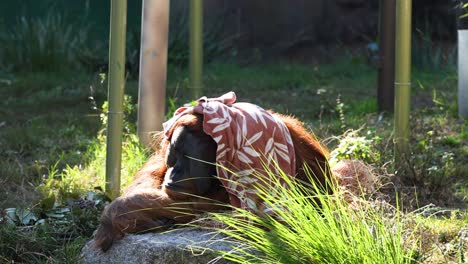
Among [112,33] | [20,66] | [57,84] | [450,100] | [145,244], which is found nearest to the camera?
[145,244]

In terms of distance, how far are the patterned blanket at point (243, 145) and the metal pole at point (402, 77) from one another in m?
0.88

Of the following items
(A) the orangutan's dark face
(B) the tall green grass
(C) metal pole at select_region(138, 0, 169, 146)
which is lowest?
(B) the tall green grass

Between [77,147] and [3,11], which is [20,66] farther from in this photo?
[77,147]

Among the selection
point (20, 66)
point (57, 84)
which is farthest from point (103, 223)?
point (20, 66)

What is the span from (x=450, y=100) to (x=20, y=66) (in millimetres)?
3643

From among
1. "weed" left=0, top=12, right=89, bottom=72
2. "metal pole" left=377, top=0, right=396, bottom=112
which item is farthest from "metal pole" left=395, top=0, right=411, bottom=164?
"weed" left=0, top=12, right=89, bottom=72

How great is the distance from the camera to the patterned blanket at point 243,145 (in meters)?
2.74

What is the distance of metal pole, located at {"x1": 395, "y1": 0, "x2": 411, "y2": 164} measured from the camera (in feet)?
11.5

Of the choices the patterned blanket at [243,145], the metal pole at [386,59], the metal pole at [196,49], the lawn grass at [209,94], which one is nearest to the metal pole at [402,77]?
the lawn grass at [209,94]

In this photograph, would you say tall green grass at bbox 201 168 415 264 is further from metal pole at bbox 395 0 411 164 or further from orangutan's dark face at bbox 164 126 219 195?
metal pole at bbox 395 0 411 164

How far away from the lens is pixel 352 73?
24.3 ft

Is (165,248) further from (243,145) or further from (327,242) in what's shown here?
(327,242)

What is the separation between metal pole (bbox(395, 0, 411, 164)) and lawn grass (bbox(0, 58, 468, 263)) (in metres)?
0.11

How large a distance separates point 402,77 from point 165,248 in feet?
4.64
